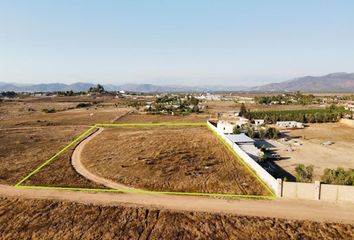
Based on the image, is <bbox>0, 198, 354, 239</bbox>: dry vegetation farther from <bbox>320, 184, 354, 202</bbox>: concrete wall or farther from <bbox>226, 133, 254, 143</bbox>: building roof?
<bbox>226, 133, 254, 143</bbox>: building roof

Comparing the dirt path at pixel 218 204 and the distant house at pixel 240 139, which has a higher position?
the distant house at pixel 240 139

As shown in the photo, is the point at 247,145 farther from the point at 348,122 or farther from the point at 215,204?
the point at 348,122

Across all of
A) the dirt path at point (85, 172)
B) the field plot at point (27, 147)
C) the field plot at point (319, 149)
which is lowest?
the field plot at point (319, 149)

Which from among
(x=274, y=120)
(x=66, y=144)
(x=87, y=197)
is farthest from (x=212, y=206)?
(x=274, y=120)

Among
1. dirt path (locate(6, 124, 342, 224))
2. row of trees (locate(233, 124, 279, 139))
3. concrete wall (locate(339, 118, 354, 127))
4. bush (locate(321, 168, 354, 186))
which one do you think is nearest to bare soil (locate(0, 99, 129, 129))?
row of trees (locate(233, 124, 279, 139))

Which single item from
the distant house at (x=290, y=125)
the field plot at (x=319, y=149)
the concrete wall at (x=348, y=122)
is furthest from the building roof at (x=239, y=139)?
the concrete wall at (x=348, y=122)

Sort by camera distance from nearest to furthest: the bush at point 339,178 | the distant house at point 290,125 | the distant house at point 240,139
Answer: the bush at point 339,178
the distant house at point 240,139
the distant house at point 290,125

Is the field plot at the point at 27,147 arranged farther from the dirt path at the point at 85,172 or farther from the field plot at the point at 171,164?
the field plot at the point at 171,164
